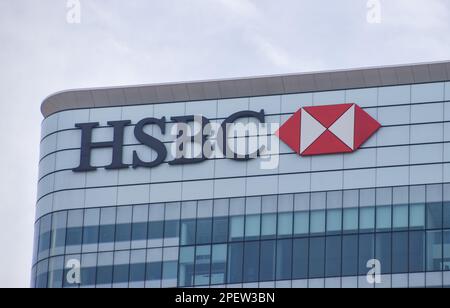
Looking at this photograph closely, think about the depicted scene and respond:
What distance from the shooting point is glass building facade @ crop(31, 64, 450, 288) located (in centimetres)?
8262

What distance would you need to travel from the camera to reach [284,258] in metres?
84.6

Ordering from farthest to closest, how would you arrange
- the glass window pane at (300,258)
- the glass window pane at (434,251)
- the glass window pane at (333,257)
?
1. the glass window pane at (300,258)
2. the glass window pane at (333,257)
3. the glass window pane at (434,251)

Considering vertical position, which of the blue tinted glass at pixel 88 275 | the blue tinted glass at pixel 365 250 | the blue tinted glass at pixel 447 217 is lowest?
the blue tinted glass at pixel 88 275

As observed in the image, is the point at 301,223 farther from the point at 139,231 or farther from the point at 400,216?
the point at 139,231

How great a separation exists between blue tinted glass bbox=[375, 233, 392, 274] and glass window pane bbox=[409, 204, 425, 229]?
5.65ft

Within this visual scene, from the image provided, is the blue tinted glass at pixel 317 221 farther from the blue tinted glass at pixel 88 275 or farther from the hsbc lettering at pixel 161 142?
the blue tinted glass at pixel 88 275

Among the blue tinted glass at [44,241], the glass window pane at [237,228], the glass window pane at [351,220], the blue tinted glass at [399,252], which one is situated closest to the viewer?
the blue tinted glass at [399,252]

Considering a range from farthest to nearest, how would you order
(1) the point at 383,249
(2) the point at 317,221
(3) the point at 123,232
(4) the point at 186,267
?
(3) the point at 123,232 < (4) the point at 186,267 < (2) the point at 317,221 < (1) the point at 383,249

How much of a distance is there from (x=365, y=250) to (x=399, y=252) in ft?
7.25

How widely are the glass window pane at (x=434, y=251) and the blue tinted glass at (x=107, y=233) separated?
21.4 m

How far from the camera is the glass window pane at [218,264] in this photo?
85.0 m

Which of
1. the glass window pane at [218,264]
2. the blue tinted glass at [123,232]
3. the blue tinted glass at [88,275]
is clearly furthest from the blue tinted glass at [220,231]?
the blue tinted glass at [88,275]

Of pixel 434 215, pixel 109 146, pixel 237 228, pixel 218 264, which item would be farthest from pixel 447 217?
pixel 109 146

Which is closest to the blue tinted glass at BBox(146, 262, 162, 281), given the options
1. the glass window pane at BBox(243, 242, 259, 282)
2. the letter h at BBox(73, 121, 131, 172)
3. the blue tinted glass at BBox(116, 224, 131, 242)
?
the blue tinted glass at BBox(116, 224, 131, 242)
